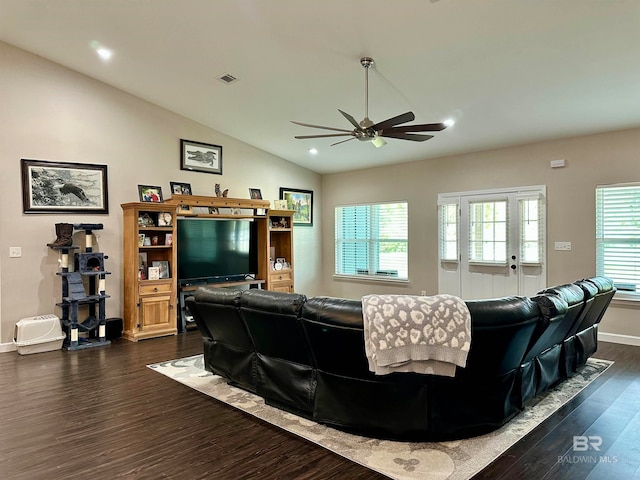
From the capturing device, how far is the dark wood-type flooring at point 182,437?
244cm

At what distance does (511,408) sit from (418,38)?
330 cm

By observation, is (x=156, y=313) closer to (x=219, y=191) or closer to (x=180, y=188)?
(x=180, y=188)

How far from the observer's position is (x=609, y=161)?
5512 millimetres

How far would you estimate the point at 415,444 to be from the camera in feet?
8.99

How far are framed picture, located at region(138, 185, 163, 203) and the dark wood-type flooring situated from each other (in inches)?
111

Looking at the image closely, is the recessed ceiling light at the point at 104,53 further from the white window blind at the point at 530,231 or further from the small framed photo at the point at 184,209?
the white window blind at the point at 530,231

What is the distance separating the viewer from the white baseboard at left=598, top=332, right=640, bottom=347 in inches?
210

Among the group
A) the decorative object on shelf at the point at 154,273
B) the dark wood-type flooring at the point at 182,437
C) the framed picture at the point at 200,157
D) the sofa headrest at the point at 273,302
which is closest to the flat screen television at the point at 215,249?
the decorative object on shelf at the point at 154,273

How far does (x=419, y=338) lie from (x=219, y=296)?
175cm

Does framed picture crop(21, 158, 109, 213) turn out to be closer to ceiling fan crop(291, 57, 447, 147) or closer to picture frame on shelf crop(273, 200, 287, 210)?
picture frame on shelf crop(273, 200, 287, 210)

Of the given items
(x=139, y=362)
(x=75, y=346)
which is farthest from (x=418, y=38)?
(x=75, y=346)

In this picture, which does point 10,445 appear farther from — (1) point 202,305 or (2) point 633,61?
(2) point 633,61

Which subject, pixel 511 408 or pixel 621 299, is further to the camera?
pixel 621 299

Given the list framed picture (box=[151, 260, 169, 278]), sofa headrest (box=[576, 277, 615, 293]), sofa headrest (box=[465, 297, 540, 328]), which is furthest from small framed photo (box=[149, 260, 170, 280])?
sofa headrest (box=[576, 277, 615, 293])
